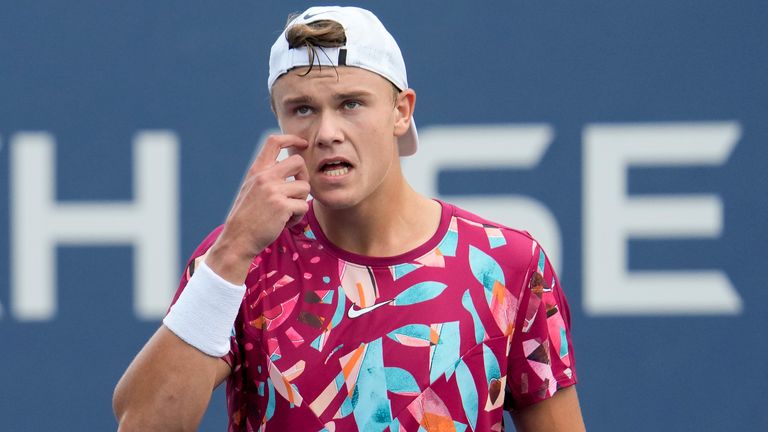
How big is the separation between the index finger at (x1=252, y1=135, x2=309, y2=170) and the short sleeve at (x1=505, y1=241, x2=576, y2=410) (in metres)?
0.48

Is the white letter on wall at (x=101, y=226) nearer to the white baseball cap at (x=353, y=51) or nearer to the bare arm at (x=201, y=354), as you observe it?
the white baseball cap at (x=353, y=51)

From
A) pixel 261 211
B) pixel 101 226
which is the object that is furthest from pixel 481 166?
pixel 261 211

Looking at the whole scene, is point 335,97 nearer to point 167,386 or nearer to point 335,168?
point 335,168

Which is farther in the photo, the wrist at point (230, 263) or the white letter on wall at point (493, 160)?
the white letter on wall at point (493, 160)

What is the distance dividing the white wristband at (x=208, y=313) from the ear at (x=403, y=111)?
1.49ft

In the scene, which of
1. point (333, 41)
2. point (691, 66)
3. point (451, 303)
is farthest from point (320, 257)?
point (691, 66)

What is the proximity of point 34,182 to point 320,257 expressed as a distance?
177 centimetres

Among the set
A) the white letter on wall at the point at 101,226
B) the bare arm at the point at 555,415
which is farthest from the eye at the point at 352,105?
the white letter on wall at the point at 101,226

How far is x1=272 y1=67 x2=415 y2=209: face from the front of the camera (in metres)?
1.93

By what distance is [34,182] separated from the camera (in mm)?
3475

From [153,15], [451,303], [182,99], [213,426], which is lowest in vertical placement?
[213,426]

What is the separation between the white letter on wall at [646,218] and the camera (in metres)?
3.28

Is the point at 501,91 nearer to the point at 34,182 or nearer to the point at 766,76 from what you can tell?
the point at 766,76

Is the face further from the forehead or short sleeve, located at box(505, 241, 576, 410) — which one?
short sleeve, located at box(505, 241, 576, 410)
